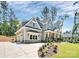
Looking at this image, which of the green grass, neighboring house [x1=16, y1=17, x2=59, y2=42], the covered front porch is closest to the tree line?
neighboring house [x1=16, y1=17, x2=59, y2=42]

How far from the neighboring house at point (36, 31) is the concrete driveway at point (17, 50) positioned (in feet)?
0.34

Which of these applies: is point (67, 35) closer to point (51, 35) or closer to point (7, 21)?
point (51, 35)

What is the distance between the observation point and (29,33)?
3.45m

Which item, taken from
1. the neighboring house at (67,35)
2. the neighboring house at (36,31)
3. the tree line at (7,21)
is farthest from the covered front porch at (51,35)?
the tree line at (7,21)

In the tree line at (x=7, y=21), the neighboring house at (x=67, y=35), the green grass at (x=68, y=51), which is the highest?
the tree line at (x=7, y=21)

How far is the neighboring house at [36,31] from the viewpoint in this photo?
343cm

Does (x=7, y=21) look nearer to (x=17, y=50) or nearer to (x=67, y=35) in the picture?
(x=17, y=50)

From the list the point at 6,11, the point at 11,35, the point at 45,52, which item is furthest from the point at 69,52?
the point at 6,11

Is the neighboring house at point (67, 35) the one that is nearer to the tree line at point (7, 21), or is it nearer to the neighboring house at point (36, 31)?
the neighboring house at point (36, 31)

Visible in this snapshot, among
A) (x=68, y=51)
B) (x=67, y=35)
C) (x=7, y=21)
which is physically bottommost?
(x=68, y=51)

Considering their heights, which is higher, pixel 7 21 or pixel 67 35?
pixel 7 21

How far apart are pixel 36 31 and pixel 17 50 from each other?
392mm

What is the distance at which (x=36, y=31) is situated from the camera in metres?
3.45

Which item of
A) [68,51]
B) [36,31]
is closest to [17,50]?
[36,31]
